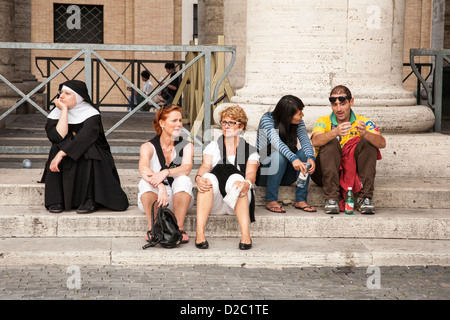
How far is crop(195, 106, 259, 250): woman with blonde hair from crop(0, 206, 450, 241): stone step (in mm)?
184

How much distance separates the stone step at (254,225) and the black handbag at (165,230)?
1.24 feet

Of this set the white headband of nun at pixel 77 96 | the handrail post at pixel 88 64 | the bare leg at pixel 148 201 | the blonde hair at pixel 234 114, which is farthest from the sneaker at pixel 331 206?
the handrail post at pixel 88 64

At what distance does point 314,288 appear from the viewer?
5371mm

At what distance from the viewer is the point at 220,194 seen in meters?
6.35

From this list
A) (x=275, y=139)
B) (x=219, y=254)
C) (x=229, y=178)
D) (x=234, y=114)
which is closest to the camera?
(x=219, y=254)

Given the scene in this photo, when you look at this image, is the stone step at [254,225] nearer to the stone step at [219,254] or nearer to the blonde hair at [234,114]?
the stone step at [219,254]

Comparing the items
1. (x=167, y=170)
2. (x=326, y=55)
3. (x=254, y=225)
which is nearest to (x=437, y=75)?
(x=326, y=55)

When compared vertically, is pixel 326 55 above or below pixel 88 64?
above

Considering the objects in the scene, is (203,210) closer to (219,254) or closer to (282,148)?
(219,254)

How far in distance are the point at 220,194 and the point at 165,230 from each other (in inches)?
23.0

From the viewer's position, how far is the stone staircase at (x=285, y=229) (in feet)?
19.5

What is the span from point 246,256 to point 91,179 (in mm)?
1577

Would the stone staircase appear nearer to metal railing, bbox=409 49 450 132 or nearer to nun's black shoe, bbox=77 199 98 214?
nun's black shoe, bbox=77 199 98 214
